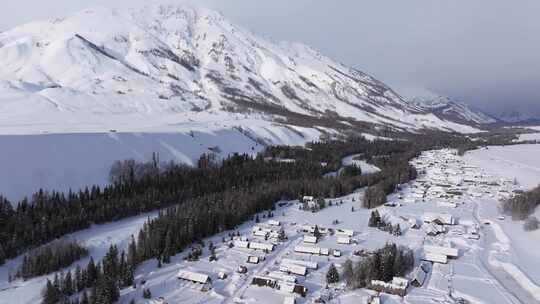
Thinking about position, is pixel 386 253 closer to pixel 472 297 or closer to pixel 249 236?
pixel 472 297

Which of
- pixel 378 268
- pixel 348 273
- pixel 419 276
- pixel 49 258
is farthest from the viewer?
pixel 49 258

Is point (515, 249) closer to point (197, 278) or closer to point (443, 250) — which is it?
point (443, 250)

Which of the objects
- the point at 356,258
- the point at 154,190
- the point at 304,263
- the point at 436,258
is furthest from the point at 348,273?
the point at 154,190

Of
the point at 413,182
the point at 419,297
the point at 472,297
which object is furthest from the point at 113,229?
the point at 413,182

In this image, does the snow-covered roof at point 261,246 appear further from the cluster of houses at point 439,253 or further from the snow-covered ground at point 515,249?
the snow-covered ground at point 515,249

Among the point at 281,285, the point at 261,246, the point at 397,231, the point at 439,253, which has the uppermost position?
the point at 397,231

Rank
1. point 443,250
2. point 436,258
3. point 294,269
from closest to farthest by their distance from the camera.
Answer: point 294,269 → point 436,258 → point 443,250

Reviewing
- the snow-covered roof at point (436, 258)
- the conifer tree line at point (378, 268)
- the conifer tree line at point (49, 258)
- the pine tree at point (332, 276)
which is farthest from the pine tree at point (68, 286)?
the snow-covered roof at point (436, 258)

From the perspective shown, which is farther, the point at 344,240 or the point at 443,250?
the point at 344,240
